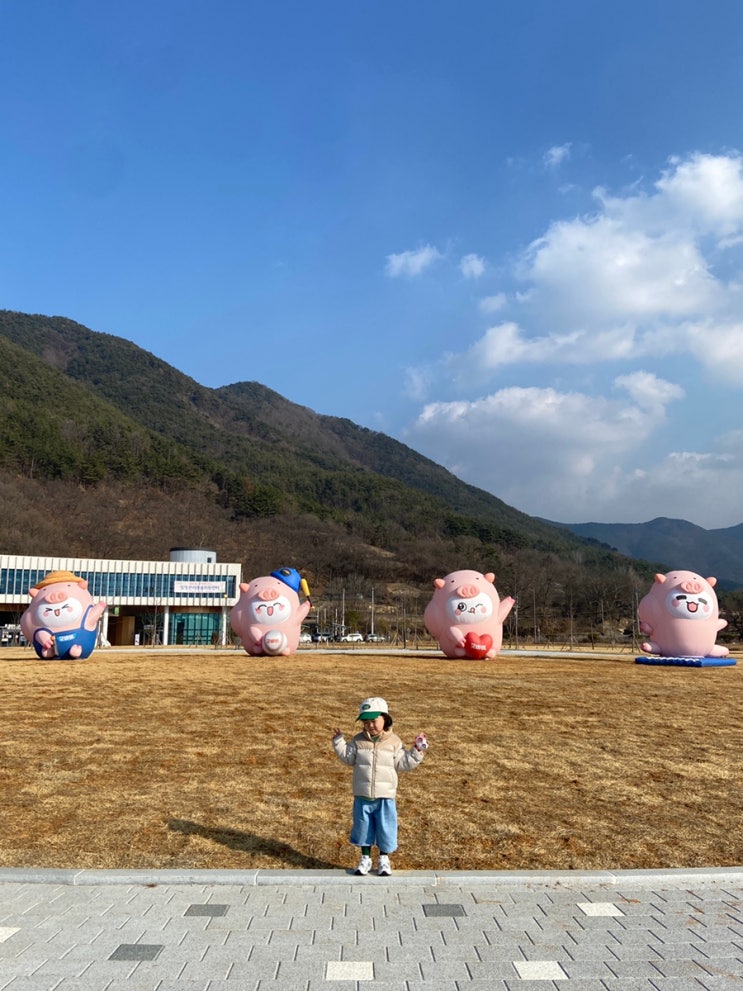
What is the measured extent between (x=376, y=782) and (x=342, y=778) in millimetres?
3325

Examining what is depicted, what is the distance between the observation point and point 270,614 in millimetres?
25375

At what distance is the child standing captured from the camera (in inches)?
234

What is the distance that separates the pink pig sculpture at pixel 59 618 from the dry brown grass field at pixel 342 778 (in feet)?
25.6

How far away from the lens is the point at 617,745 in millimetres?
10953

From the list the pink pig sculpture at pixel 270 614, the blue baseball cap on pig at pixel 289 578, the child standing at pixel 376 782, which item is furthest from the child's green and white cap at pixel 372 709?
the blue baseball cap on pig at pixel 289 578

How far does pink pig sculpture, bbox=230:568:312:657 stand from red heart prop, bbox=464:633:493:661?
6254mm

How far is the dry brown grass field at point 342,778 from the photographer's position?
6770 millimetres

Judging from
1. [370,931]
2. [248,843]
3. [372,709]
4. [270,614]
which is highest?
[270,614]

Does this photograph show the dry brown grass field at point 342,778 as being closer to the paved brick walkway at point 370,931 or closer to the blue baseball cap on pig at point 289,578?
the paved brick walkway at point 370,931

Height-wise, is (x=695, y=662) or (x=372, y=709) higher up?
(x=372, y=709)

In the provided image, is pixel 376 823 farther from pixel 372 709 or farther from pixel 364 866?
pixel 372 709

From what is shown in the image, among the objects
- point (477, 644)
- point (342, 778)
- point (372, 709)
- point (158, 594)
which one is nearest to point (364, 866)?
point (372, 709)

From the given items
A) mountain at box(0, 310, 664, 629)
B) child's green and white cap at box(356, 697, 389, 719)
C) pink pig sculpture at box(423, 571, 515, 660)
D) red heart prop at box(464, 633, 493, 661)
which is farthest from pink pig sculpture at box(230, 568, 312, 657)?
mountain at box(0, 310, 664, 629)

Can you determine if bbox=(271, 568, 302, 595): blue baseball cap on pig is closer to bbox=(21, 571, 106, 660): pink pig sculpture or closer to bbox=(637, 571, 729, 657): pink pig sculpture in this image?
bbox=(21, 571, 106, 660): pink pig sculpture
